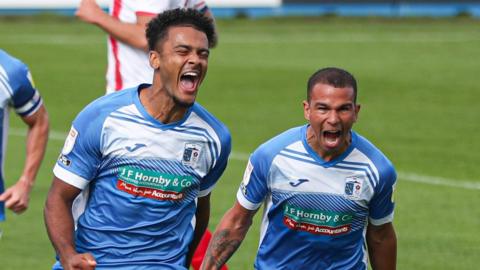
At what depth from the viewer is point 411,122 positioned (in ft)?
65.2

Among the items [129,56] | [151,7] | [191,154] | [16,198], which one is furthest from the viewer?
[129,56]

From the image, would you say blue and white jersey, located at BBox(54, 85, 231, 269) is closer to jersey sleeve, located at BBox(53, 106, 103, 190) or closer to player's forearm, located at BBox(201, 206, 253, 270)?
jersey sleeve, located at BBox(53, 106, 103, 190)

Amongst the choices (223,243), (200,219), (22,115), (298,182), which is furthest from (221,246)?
(22,115)

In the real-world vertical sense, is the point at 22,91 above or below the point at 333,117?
below

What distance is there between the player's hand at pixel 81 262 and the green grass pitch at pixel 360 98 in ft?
12.6

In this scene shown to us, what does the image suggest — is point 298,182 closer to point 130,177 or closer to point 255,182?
point 255,182

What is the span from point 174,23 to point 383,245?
1691 mm

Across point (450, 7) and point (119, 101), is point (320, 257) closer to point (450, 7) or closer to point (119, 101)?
point (119, 101)

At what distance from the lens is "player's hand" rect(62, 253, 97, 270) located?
22.2ft

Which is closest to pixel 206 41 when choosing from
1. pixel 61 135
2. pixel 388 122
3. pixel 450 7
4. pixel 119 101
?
pixel 119 101

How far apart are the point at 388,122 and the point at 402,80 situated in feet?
17.1

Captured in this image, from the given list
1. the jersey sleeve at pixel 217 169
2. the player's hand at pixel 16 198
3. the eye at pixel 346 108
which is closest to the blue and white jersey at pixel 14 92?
the player's hand at pixel 16 198

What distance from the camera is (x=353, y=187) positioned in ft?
24.2

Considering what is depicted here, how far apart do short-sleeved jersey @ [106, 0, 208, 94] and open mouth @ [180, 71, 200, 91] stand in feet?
6.68
